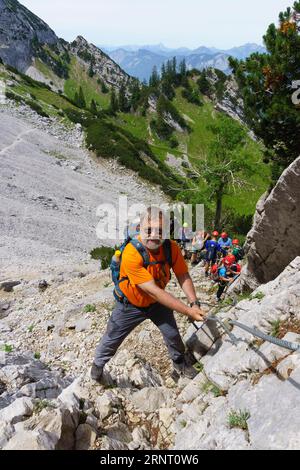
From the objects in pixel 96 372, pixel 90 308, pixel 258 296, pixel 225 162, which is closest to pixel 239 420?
pixel 96 372

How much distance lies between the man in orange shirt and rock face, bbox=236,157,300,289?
334 centimetres

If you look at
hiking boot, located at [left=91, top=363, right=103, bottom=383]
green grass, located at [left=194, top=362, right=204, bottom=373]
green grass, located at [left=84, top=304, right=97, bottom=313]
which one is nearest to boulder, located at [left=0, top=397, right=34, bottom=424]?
hiking boot, located at [left=91, top=363, right=103, bottom=383]

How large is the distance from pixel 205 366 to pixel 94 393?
5.81ft

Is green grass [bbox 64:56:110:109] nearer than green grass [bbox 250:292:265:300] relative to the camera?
No

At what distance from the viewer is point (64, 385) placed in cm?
714

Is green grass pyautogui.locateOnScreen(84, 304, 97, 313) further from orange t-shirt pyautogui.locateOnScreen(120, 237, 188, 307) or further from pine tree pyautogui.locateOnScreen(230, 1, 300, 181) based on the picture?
pine tree pyautogui.locateOnScreen(230, 1, 300, 181)

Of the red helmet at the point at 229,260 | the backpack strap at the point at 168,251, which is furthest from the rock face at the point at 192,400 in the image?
the red helmet at the point at 229,260

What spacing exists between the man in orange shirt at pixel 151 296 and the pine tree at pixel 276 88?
12643 mm

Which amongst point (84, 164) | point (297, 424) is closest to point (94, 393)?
point (297, 424)

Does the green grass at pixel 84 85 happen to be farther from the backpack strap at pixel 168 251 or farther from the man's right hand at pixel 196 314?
the man's right hand at pixel 196 314

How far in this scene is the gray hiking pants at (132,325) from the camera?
580 cm

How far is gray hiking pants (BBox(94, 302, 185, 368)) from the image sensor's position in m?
5.80

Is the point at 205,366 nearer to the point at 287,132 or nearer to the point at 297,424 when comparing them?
the point at 297,424

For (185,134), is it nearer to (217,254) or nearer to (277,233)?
(217,254)
